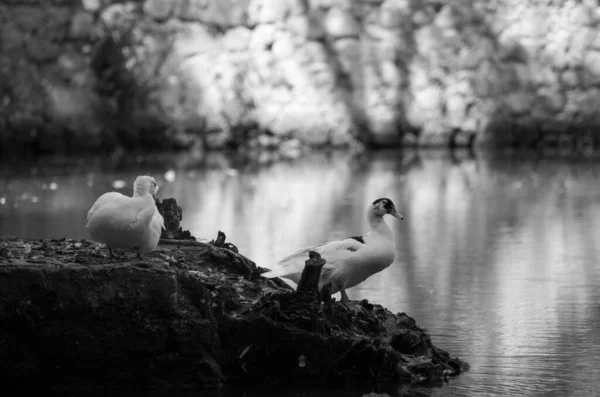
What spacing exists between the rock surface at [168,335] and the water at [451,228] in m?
0.29

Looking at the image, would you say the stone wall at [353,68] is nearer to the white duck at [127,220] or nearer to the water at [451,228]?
the water at [451,228]

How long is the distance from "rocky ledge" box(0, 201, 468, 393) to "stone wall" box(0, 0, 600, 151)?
19.8 meters

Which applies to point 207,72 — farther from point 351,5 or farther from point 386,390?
point 386,390

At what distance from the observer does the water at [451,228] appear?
773cm

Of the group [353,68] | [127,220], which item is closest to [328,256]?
[127,220]

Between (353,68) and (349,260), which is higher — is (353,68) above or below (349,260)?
above

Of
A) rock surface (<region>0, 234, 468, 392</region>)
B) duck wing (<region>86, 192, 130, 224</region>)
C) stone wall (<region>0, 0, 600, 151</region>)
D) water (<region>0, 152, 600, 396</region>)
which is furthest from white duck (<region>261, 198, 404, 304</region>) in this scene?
stone wall (<region>0, 0, 600, 151</region>)

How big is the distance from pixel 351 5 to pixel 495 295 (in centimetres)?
1899

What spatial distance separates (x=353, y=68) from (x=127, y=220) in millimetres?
21332

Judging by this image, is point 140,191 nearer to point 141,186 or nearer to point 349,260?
Result: point 141,186

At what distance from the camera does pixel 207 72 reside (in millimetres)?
27188

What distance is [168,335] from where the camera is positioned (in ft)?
21.5

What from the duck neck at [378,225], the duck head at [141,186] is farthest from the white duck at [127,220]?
the duck neck at [378,225]

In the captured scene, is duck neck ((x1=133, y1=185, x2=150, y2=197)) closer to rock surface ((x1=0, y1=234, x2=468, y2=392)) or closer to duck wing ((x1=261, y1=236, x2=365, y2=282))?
rock surface ((x1=0, y1=234, x2=468, y2=392))
